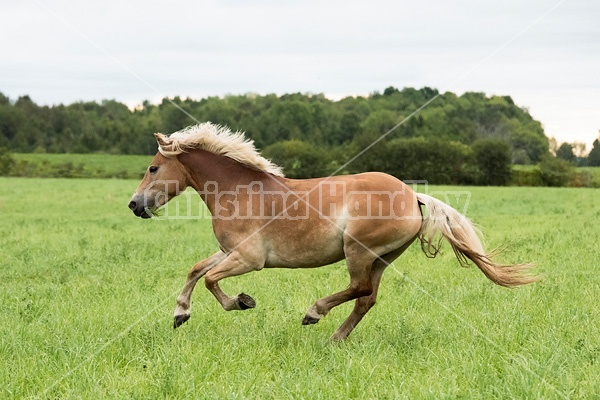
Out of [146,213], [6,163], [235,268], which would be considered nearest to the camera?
[235,268]

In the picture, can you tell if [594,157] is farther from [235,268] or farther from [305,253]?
[235,268]

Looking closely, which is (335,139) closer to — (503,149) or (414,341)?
(503,149)

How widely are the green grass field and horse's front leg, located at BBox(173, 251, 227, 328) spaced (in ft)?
0.57

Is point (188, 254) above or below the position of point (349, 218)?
below

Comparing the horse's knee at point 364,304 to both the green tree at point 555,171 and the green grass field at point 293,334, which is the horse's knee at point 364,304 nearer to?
the green grass field at point 293,334

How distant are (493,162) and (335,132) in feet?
99.7

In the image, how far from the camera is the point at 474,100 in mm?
108438

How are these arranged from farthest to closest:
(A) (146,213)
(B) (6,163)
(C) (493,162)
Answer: (C) (493,162) → (B) (6,163) → (A) (146,213)

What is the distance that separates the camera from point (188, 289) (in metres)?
7.02

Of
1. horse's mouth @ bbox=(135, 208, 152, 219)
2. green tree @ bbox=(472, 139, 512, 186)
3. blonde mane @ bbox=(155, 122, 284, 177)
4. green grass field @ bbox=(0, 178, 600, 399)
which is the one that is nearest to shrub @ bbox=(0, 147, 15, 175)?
green tree @ bbox=(472, 139, 512, 186)

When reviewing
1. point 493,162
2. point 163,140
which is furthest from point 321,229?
point 493,162

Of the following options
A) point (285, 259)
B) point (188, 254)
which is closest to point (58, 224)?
point (188, 254)

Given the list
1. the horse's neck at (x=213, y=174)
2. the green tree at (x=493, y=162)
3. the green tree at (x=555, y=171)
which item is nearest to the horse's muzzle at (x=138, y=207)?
→ the horse's neck at (x=213, y=174)

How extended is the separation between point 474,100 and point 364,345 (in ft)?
353
